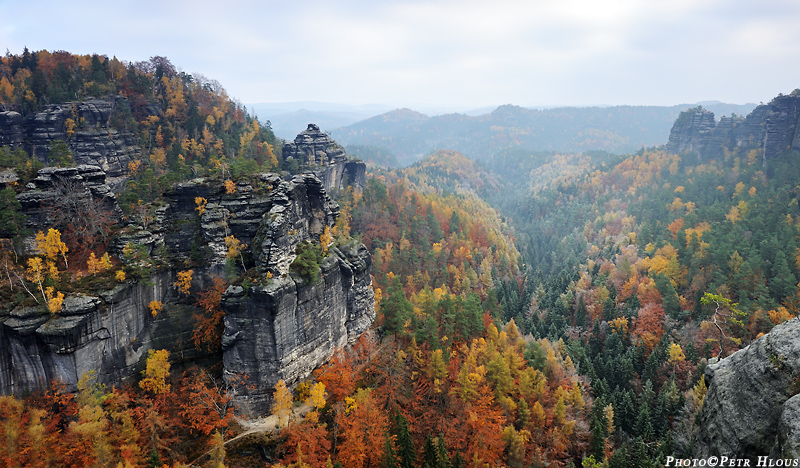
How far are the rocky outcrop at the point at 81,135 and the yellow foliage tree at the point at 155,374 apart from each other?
37.3 m

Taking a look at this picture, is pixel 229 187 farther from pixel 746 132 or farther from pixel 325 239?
pixel 746 132

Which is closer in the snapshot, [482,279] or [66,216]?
[66,216]

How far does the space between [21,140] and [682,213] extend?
132m

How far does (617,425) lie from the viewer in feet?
150

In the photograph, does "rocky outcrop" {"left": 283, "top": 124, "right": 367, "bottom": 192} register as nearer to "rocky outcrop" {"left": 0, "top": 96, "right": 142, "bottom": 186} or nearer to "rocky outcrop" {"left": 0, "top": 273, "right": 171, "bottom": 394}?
"rocky outcrop" {"left": 0, "top": 96, "right": 142, "bottom": 186}

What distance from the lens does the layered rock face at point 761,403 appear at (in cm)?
1193

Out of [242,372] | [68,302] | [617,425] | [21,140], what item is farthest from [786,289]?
[21,140]

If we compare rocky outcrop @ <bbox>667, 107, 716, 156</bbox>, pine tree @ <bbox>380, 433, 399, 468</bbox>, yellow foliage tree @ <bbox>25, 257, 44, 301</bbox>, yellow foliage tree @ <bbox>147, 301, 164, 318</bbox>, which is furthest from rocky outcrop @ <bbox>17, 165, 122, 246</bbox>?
rocky outcrop @ <bbox>667, 107, 716, 156</bbox>

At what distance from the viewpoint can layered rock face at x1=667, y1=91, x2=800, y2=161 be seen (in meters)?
98.2

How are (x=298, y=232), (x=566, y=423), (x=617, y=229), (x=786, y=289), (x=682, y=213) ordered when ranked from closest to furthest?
1. (x=298, y=232)
2. (x=566, y=423)
3. (x=786, y=289)
4. (x=682, y=213)
5. (x=617, y=229)

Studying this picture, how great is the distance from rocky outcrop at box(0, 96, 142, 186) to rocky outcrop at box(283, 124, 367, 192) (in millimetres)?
27870

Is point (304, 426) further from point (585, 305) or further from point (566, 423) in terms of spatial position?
point (585, 305)

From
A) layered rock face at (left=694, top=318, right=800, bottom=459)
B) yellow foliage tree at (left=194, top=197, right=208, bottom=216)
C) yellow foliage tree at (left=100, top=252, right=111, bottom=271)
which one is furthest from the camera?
yellow foliage tree at (left=194, top=197, right=208, bottom=216)

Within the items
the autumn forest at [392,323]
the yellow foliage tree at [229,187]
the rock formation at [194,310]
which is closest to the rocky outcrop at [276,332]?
the rock formation at [194,310]
